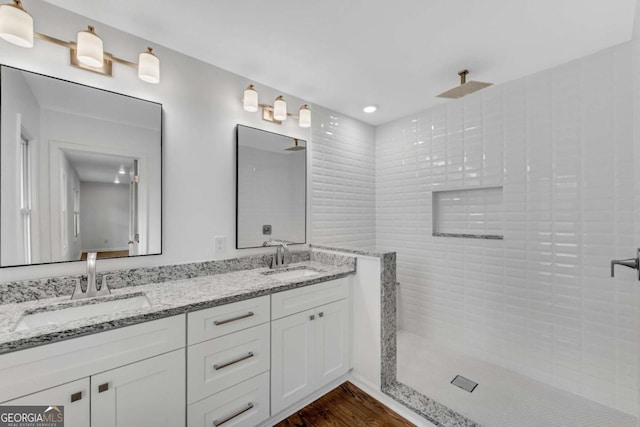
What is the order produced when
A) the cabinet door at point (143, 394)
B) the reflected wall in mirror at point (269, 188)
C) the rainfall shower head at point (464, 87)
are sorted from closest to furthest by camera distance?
the cabinet door at point (143, 394), the rainfall shower head at point (464, 87), the reflected wall in mirror at point (269, 188)

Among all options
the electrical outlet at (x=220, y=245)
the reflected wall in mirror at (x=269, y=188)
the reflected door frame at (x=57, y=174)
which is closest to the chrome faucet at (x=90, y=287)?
the reflected door frame at (x=57, y=174)

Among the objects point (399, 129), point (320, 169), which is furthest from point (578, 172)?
point (320, 169)

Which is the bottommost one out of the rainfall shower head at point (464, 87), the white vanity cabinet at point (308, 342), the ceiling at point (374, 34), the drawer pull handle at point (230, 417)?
the drawer pull handle at point (230, 417)

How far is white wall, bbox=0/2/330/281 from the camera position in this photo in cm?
142

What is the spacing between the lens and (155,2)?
139cm

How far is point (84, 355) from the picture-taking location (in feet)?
3.45

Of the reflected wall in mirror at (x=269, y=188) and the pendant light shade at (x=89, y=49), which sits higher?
the pendant light shade at (x=89, y=49)

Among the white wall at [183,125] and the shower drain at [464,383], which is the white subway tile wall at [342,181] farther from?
the shower drain at [464,383]

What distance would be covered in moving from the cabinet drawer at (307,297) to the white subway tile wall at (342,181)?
2.21ft

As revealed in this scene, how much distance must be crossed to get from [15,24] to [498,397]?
3.38 m

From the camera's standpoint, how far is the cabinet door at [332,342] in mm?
1845

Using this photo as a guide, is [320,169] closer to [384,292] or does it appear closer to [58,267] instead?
[384,292]

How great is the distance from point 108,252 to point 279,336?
1.09m

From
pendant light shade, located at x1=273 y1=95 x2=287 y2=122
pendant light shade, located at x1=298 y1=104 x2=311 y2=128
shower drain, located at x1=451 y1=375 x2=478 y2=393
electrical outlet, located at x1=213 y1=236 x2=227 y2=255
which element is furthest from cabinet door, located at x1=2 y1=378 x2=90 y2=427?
shower drain, located at x1=451 y1=375 x2=478 y2=393
